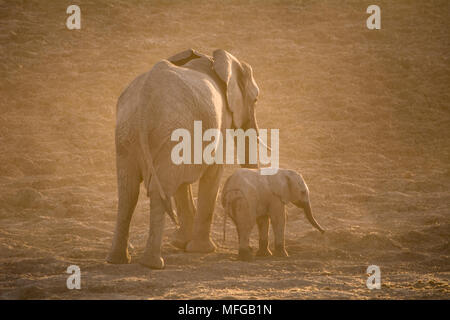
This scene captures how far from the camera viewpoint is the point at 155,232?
6766 millimetres

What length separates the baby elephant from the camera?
7547 mm

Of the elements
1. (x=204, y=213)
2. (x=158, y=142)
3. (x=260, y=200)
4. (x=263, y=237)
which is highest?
(x=158, y=142)

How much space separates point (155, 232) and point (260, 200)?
145cm

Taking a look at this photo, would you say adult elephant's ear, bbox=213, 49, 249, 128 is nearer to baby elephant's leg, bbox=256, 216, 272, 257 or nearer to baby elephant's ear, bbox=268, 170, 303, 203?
baby elephant's ear, bbox=268, 170, 303, 203

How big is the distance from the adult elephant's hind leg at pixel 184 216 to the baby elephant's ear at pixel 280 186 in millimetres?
1217

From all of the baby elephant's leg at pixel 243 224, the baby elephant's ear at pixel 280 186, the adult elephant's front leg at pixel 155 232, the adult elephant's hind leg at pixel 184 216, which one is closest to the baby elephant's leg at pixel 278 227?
the baby elephant's ear at pixel 280 186

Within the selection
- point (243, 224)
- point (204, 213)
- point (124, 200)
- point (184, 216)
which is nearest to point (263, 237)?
point (243, 224)

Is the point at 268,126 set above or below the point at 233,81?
below

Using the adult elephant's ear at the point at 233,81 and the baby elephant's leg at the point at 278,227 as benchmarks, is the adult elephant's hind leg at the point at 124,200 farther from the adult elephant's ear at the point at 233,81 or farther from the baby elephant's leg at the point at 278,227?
the adult elephant's ear at the point at 233,81

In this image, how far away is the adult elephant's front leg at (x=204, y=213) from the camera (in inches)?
316

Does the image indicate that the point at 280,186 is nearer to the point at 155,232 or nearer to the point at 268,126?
the point at 155,232

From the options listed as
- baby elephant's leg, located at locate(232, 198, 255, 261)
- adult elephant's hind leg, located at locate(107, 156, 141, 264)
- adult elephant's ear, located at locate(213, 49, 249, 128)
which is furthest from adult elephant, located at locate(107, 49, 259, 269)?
baby elephant's leg, located at locate(232, 198, 255, 261)

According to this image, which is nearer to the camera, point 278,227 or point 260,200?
point 260,200

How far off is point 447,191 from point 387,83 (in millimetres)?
6654
